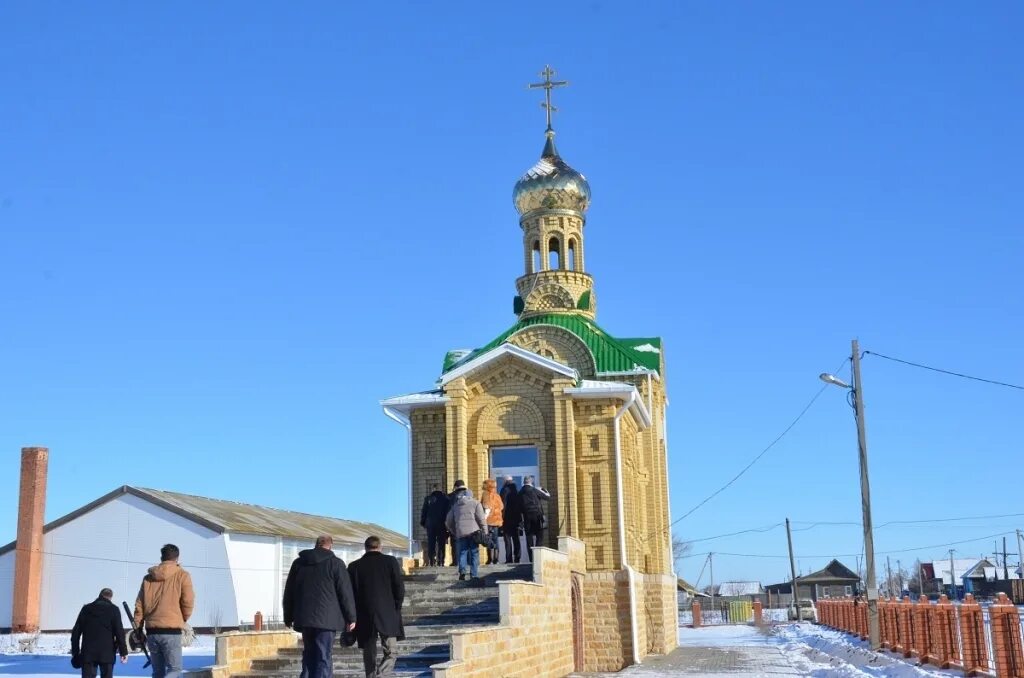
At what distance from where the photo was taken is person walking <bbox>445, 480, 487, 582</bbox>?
1669 centimetres

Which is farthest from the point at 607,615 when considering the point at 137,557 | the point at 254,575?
the point at 137,557

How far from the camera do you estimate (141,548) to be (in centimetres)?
3409

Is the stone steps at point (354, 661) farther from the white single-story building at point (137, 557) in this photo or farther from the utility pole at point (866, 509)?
the white single-story building at point (137, 557)

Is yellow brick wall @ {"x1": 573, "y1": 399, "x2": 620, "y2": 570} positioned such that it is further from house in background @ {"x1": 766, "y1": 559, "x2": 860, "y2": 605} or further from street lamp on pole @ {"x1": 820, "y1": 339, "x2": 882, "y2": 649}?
house in background @ {"x1": 766, "y1": 559, "x2": 860, "y2": 605}

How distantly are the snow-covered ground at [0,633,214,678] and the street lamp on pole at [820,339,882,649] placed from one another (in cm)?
1224

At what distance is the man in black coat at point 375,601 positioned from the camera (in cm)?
1058

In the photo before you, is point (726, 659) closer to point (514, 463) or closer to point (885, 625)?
point (885, 625)

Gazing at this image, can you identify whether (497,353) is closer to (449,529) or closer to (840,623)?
(449,529)

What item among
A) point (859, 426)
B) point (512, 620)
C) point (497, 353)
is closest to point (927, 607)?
point (859, 426)

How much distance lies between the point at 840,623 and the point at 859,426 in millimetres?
13331

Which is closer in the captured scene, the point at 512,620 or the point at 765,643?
the point at 512,620

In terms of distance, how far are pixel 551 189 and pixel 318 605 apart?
20919 mm

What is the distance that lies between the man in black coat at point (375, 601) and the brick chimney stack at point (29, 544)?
2685 cm

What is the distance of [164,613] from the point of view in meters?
10.3
